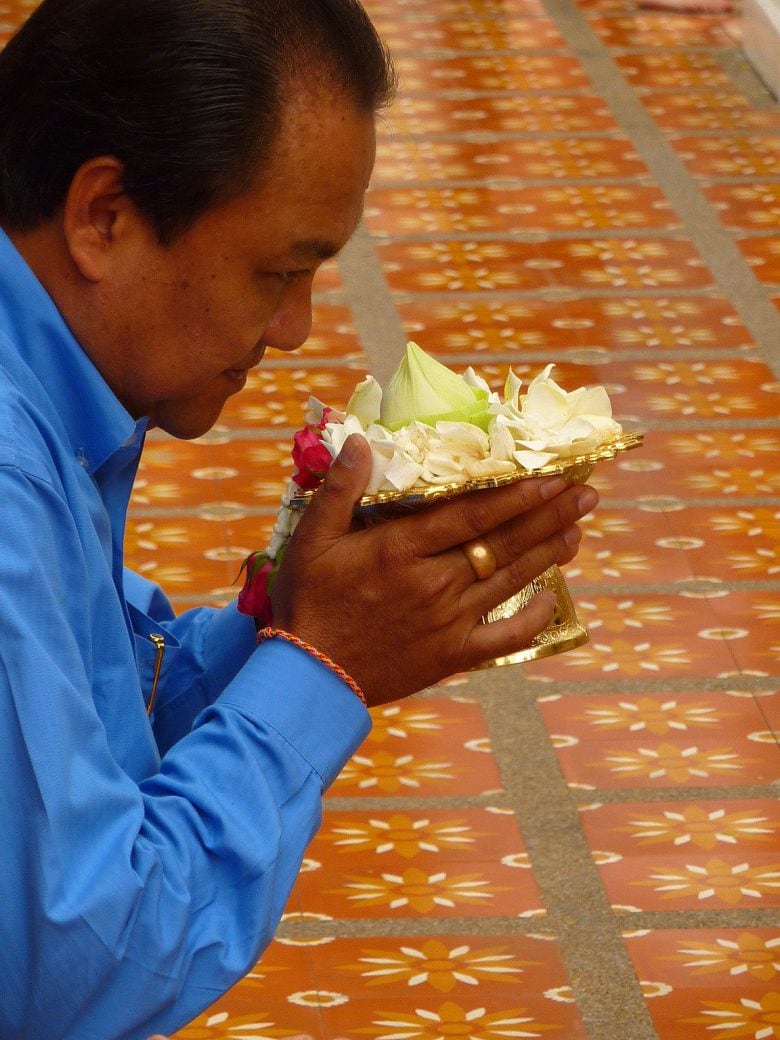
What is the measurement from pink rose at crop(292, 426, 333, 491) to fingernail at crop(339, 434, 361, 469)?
0.19 meters

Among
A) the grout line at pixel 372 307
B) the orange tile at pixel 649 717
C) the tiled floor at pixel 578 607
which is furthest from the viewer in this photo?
the grout line at pixel 372 307

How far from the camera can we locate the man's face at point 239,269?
1.39m

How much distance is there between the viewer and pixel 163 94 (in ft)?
4.41

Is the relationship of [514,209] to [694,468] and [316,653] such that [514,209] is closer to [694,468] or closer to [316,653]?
[694,468]

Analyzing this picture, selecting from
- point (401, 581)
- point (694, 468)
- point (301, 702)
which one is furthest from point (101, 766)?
point (694, 468)

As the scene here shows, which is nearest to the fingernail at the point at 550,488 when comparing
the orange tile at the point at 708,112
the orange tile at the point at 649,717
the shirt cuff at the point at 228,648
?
the shirt cuff at the point at 228,648

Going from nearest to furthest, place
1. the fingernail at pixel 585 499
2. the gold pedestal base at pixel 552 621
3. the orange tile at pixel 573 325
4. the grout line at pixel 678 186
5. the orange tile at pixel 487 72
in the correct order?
1. the fingernail at pixel 585 499
2. the gold pedestal base at pixel 552 621
3. the orange tile at pixel 573 325
4. the grout line at pixel 678 186
5. the orange tile at pixel 487 72

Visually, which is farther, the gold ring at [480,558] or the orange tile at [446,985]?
the orange tile at [446,985]

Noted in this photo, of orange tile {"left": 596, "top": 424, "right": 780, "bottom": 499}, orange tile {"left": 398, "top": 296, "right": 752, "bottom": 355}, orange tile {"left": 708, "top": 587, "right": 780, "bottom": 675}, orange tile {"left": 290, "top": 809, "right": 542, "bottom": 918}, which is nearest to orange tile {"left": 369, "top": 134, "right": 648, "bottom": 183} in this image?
orange tile {"left": 398, "top": 296, "right": 752, "bottom": 355}

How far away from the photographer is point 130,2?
1354 mm

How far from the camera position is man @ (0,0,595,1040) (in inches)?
48.1

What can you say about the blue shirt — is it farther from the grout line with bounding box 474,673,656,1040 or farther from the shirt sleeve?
the grout line with bounding box 474,673,656,1040

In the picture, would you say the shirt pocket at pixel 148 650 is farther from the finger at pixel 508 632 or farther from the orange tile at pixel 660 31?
the orange tile at pixel 660 31

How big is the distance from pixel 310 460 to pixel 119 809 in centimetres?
52
